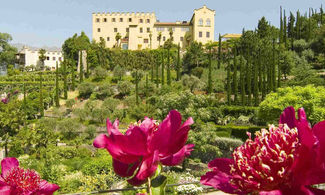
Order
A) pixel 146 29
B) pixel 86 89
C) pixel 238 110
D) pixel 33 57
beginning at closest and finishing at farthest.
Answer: pixel 238 110 < pixel 86 89 < pixel 146 29 < pixel 33 57

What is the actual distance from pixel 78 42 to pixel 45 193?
50.3 metres

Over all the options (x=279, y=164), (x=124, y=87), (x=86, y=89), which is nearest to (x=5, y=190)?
(x=279, y=164)

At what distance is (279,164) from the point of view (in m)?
0.64

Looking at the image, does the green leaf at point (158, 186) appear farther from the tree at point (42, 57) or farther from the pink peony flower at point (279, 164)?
the tree at point (42, 57)

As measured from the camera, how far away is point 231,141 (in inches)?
641

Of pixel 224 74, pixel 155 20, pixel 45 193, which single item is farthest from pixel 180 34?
pixel 45 193

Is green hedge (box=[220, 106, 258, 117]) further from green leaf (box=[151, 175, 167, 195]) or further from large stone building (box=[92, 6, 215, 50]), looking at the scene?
green leaf (box=[151, 175, 167, 195])

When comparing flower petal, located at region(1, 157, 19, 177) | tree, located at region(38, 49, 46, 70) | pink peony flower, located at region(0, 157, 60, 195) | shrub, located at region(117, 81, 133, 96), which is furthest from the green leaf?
tree, located at region(38, 49, 46, 70)

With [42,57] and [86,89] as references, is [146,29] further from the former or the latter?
[86,89]

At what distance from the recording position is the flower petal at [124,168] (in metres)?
0.75

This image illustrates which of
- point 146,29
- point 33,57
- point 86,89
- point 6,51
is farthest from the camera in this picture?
point 6,51

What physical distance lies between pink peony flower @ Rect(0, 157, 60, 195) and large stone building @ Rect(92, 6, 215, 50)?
4904 centimetres

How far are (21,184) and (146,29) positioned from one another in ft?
170

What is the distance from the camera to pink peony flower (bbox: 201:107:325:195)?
1.91ft
